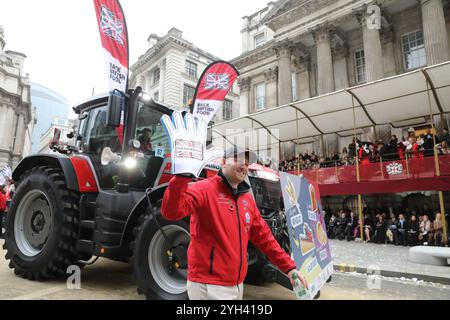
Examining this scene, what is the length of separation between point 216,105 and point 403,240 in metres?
9.16

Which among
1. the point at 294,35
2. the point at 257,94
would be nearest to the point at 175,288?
the point at 294,35

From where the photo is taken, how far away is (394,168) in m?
11.7

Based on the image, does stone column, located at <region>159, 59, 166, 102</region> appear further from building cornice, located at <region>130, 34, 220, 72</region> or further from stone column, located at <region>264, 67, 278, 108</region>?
stone column, located at <region>264, 67, 278, 108</region>

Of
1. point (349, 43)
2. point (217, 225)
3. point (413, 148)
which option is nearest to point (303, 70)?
point (349, 43)

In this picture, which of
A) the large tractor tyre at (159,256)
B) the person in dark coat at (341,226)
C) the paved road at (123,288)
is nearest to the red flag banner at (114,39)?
the large tractor tyre at (159,256)

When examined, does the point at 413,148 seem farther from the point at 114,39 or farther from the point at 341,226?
the point at 114,39

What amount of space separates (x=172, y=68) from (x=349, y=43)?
22.3m

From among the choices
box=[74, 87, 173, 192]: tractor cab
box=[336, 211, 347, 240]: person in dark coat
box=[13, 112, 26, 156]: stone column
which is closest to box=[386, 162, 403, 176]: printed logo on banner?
box=[336, 211, 347, 240]: person in dark coat

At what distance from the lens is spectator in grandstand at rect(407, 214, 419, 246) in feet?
36.0

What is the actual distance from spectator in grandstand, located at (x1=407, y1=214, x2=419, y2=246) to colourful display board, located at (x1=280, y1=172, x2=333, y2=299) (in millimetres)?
8525

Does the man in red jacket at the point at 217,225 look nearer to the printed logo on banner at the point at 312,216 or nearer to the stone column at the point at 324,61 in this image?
the printed logo on banner at the point at 312,216

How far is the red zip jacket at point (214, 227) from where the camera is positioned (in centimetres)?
191
